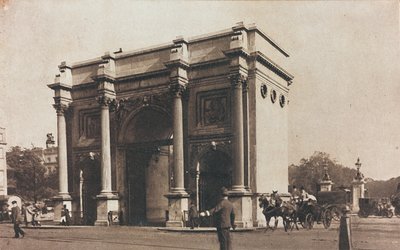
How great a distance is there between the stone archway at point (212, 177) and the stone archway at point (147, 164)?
10.1 ft

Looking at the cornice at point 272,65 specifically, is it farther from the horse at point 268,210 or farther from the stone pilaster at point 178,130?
the horse at point 268,210

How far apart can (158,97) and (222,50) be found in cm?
440

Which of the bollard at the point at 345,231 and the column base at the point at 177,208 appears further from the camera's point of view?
the column base at the point at 177,208

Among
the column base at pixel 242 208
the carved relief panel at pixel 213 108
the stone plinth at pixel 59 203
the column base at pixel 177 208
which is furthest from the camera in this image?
the stone plinth at pixel 59 203

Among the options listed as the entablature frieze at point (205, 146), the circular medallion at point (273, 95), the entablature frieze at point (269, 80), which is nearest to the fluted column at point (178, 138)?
the entablature frieze at point (205, 146)

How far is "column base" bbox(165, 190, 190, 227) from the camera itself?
2020cm

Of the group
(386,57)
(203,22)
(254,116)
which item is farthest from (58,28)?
(386,57)

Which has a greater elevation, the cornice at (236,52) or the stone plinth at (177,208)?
the cornice at (236,52)

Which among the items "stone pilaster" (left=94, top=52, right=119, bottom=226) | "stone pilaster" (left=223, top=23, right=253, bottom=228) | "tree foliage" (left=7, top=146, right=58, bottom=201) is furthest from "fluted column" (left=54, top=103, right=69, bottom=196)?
"tree foliage" (left=7, top=146, right=58, bottom=201)

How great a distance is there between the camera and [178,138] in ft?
68.8

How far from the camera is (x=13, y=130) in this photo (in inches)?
738

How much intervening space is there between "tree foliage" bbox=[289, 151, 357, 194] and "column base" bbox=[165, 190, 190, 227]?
45567 mm

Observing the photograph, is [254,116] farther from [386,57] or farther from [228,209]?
[228,209]

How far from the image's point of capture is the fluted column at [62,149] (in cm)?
2483
